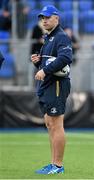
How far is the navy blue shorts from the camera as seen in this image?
8000 mm

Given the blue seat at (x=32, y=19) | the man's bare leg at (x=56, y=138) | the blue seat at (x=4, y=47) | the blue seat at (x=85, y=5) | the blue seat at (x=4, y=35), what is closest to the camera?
the man's bare leg at (x=56, y=138)

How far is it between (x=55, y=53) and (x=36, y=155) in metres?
2.98

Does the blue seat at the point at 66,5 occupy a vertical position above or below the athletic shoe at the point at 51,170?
above

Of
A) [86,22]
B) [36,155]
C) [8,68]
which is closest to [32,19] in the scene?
[86,22]

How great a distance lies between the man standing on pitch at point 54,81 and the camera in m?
7.90

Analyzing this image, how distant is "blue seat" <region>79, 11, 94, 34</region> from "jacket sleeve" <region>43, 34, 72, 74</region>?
1095 cm

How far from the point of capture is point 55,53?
8.04m

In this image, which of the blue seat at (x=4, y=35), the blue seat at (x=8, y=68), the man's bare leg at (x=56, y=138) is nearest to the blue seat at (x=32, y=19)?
the blue seat at (x=4, y=35)

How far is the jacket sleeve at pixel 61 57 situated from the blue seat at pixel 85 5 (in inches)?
451

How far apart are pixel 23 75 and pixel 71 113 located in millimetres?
1629

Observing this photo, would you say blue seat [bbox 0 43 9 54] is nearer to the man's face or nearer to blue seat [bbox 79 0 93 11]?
blue seat [bbox 79 0 93 11]

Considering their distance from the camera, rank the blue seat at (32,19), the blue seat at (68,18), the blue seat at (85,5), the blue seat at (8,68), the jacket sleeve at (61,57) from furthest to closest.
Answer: the blue seat at (85,5), the blue seat at (32,19), the blue seat at (68,18), the blue seat at (8,68), the jacket sleeve at (61,57)

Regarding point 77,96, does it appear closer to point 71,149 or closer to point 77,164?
point 71,149

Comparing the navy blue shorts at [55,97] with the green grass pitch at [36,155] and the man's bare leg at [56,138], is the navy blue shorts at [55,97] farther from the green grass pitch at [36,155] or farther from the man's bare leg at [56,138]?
the green grass pitch at [36,155]
